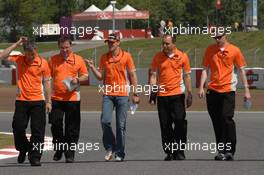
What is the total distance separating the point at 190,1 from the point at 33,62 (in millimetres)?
77801

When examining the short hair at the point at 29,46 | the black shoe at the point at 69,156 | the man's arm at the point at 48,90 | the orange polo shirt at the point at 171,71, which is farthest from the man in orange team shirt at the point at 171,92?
the short hair at the point at 29,46

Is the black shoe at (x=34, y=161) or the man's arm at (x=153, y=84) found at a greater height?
the man's arm at (x=153, y=84)

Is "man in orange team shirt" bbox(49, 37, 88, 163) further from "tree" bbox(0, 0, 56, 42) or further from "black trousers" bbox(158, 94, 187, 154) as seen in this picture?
"tree" bbox(0, 0, 56, 42)

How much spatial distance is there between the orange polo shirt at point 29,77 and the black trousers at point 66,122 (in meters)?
0.42

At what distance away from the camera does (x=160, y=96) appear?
1289 centimetres

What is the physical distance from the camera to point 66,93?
12727 mm

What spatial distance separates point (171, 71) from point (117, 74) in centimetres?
75

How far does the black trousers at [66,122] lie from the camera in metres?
12.8

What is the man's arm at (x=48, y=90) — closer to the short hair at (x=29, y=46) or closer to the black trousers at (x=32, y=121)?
the black trousers at (x=32, y=121)

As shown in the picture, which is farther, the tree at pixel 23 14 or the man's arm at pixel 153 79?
the tree at pixel 23 14

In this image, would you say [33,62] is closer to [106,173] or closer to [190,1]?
[106,173]

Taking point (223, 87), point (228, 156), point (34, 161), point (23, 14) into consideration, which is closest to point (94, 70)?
point (34, 161)

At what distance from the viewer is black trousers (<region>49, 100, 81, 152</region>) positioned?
12.8 m

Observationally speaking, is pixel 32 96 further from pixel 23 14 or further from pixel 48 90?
pixel 23 14
